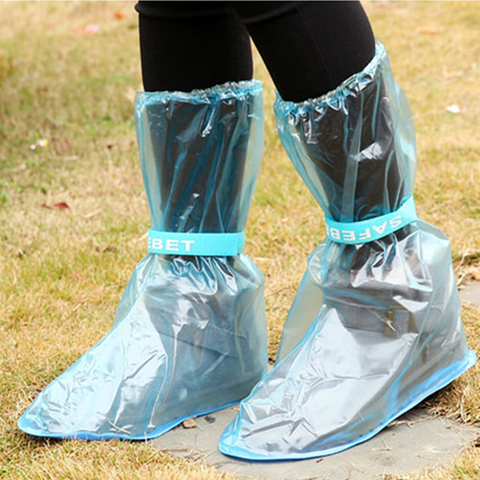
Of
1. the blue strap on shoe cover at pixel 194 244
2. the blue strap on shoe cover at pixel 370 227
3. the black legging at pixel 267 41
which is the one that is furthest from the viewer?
the blue strap on shoe cover at pixel 194 244

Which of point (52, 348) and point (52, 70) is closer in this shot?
point (52, 348)

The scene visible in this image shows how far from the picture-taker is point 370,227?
49.2 inches

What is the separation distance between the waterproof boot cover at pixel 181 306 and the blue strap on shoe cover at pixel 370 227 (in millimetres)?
236

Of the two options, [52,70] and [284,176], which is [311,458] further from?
[52,70]

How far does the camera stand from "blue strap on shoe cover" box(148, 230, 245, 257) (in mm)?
1408

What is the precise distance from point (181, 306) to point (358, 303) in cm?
32

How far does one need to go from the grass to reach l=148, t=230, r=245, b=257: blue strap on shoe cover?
341 millimetres

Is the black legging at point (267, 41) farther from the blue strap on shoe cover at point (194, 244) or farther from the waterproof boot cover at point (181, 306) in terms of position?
the blue strap on shoe cover at point (194, 244)

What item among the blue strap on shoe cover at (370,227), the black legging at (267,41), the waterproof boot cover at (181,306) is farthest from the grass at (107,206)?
the black legging at (267,41)

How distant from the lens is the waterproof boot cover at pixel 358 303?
3.91 feet

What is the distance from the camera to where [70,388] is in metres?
1.36

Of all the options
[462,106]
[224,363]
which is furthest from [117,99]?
[224,363]

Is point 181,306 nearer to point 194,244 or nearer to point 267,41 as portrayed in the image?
point 194,244

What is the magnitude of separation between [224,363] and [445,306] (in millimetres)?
405
